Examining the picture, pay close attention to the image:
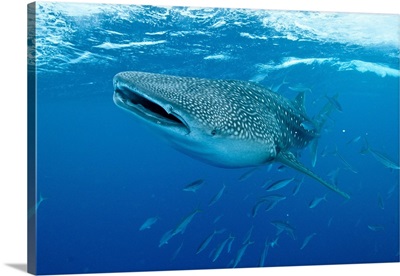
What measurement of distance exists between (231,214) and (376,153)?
243 centimetres

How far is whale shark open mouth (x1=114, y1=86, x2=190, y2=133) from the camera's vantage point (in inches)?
216

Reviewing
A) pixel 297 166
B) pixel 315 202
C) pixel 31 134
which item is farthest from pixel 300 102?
pixel 31 134

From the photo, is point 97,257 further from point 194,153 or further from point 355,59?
point 355,59

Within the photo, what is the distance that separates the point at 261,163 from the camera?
6.98 metres

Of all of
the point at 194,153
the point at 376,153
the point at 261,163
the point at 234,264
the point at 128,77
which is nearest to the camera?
the point at 128,77

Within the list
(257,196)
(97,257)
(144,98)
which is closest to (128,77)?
(144,98)

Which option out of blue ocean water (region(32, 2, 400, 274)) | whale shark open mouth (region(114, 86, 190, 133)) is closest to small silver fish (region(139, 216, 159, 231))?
blue ocean water (region(32, 2, 400, 274))

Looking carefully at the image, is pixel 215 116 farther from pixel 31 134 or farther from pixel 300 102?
pixel 300 102

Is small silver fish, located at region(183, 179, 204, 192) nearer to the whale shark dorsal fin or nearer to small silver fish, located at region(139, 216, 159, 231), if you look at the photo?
small silver fish, located at region(139, 216, 159, 231)

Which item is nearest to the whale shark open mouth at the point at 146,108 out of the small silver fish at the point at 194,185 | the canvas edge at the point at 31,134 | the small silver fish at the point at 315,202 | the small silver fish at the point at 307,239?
the small silver fish at the point at 194,185

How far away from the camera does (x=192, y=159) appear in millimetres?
8406

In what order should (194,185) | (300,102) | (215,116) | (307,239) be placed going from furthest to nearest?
(307,239) → (300,102) → (194,185) → (215,116)

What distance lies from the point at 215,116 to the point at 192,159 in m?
2.40

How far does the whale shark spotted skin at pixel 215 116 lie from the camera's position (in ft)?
18.2
